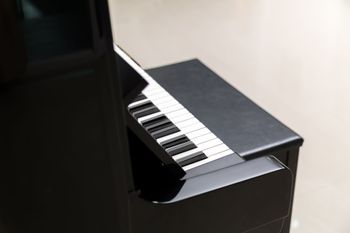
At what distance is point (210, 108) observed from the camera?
1.36 metres

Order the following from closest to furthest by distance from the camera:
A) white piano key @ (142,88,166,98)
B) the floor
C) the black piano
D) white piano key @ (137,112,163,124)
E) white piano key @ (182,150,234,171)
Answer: the black piano < white piano key @ (182,150,234,171) < white piano key @ (137,112,163,124) < white piano key @ (142,88,166,98) < the floor

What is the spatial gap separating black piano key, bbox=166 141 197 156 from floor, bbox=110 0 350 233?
2.73 feet

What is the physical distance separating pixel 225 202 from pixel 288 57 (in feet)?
7.23

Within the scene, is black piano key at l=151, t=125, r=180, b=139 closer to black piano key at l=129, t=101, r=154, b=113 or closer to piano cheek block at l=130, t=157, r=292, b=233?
black piano key at l=129, t=101, r=154, b=113

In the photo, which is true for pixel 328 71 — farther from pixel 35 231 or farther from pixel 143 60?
pixel 35 231

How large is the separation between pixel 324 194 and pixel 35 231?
4.56 feet

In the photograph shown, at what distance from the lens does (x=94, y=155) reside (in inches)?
30.3

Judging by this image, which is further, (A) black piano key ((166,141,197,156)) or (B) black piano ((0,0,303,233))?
(A) black piano key ((166,141,197,156))

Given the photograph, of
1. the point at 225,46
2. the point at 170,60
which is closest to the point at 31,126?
the point at 170,60

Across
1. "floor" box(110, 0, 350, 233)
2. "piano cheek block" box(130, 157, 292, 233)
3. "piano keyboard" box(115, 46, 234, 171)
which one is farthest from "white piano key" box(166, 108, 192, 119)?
"floor" box(110, 0, 350, 233)

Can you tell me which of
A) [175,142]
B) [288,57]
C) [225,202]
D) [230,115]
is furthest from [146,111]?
[288,57]

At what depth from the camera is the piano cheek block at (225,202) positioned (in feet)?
2.96

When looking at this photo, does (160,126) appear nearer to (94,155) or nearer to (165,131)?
(165,131)

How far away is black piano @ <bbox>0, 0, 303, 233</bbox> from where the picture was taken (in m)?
0.67
